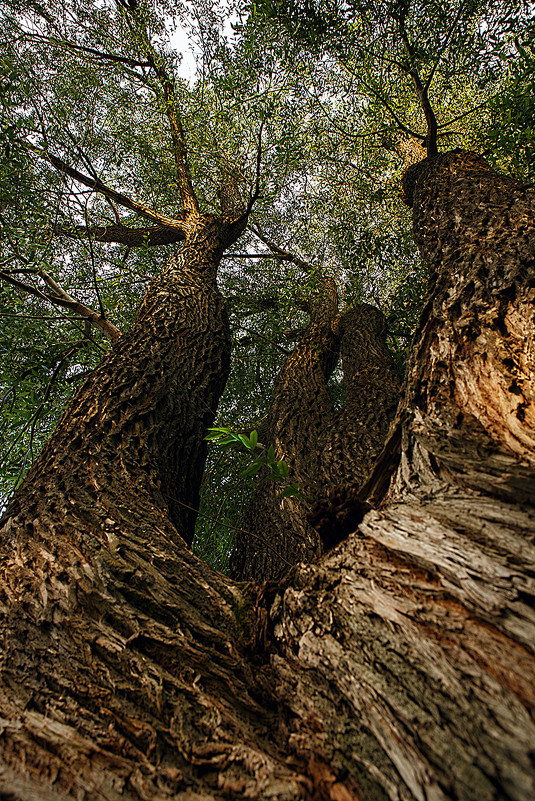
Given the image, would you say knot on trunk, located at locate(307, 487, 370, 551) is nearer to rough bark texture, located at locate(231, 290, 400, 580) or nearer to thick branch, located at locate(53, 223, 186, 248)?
rough bark texture, located at locate(231, 290, 400, 580)

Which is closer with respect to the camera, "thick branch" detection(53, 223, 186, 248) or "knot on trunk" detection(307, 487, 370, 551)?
"knot on trunk" detection(307, 487, 370, 551)

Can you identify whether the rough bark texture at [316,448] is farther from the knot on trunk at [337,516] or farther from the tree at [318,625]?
the tree at [318,625]

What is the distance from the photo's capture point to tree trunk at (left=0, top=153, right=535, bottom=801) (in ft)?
2.91

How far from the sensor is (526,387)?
1673 mm

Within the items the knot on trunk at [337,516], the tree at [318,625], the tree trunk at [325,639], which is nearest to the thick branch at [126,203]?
the tree at [318,625]

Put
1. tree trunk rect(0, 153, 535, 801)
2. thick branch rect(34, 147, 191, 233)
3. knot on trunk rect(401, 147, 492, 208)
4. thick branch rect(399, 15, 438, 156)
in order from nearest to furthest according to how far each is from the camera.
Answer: tree trunk rect(0, 153, 535, 801), knot on trunk rect(401, 147, 492, 208), thick branch rect(399, 15, 438, 156), thick branch rect(34, 147, 191, 233)

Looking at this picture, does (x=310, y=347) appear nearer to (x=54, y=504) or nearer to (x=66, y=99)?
(x=54, y=504)

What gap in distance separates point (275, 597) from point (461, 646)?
745 millimetres

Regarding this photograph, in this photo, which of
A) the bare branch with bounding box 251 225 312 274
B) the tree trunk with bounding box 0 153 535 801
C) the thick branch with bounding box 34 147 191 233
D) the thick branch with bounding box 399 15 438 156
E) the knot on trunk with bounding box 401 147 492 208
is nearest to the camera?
the tree trunk with bounding box 0 153 535 801

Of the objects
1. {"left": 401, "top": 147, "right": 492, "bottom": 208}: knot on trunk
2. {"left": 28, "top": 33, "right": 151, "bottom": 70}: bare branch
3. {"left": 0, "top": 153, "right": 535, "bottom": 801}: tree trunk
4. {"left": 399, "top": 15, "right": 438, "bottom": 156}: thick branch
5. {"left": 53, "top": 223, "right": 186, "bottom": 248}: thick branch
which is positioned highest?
{"left": 28, "top": 33, "right": 151, "bottom": 70}: bare branch

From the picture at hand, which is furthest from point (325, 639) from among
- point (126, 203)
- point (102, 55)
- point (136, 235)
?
point (102, 55)

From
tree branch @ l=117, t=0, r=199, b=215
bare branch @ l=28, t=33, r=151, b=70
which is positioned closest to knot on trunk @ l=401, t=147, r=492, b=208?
tree branch @ l=117, t=0, r=199, b=215

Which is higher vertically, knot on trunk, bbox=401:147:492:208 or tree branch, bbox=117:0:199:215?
tree branch, bbox=117:0:199:215

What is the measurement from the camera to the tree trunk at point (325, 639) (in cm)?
89
